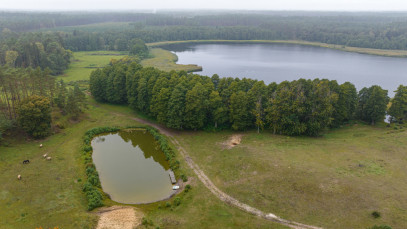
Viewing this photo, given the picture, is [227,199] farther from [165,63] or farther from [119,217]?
[165,63]

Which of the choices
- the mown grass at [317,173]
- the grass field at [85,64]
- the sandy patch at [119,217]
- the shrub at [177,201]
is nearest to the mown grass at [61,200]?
the shrub at [177,201]

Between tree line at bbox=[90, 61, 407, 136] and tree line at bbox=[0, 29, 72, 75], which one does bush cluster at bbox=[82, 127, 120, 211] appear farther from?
tree line at bbox=[0, 29, 72, 75]

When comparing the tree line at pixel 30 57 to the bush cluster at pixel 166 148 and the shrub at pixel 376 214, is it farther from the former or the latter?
the shrub at pixel 376 214

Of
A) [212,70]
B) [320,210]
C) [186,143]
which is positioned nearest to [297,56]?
[212,70]

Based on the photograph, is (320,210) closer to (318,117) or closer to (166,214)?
(166,214)

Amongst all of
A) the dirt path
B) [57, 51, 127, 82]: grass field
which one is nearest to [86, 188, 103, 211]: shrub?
the dirt path
